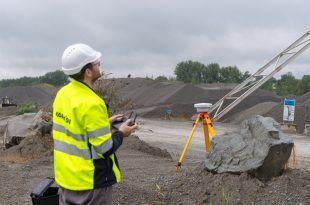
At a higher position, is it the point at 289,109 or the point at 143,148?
the point at 289,109

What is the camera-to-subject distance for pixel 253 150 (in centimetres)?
620

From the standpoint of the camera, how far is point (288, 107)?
22750mm

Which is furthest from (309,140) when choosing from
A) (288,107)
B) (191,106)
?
(191,106)

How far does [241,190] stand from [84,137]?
114 inches

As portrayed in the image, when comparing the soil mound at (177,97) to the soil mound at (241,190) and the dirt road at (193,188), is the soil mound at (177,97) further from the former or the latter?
the soil mound at (241,190)

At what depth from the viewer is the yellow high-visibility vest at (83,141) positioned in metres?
3.30

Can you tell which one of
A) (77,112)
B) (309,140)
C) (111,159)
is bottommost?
(309,140)

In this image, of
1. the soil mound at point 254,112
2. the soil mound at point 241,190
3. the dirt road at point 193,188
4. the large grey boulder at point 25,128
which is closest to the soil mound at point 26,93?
the soil mound at point 254,112

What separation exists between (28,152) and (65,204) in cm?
878

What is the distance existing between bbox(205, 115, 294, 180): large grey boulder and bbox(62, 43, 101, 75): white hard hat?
10.3 feet

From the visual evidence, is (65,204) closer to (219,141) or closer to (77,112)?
(77,112)

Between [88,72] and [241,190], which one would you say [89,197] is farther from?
[241,190]

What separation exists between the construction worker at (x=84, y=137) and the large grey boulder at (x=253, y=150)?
288 centimetres

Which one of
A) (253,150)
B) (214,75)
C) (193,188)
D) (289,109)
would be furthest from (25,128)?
(214,75)
